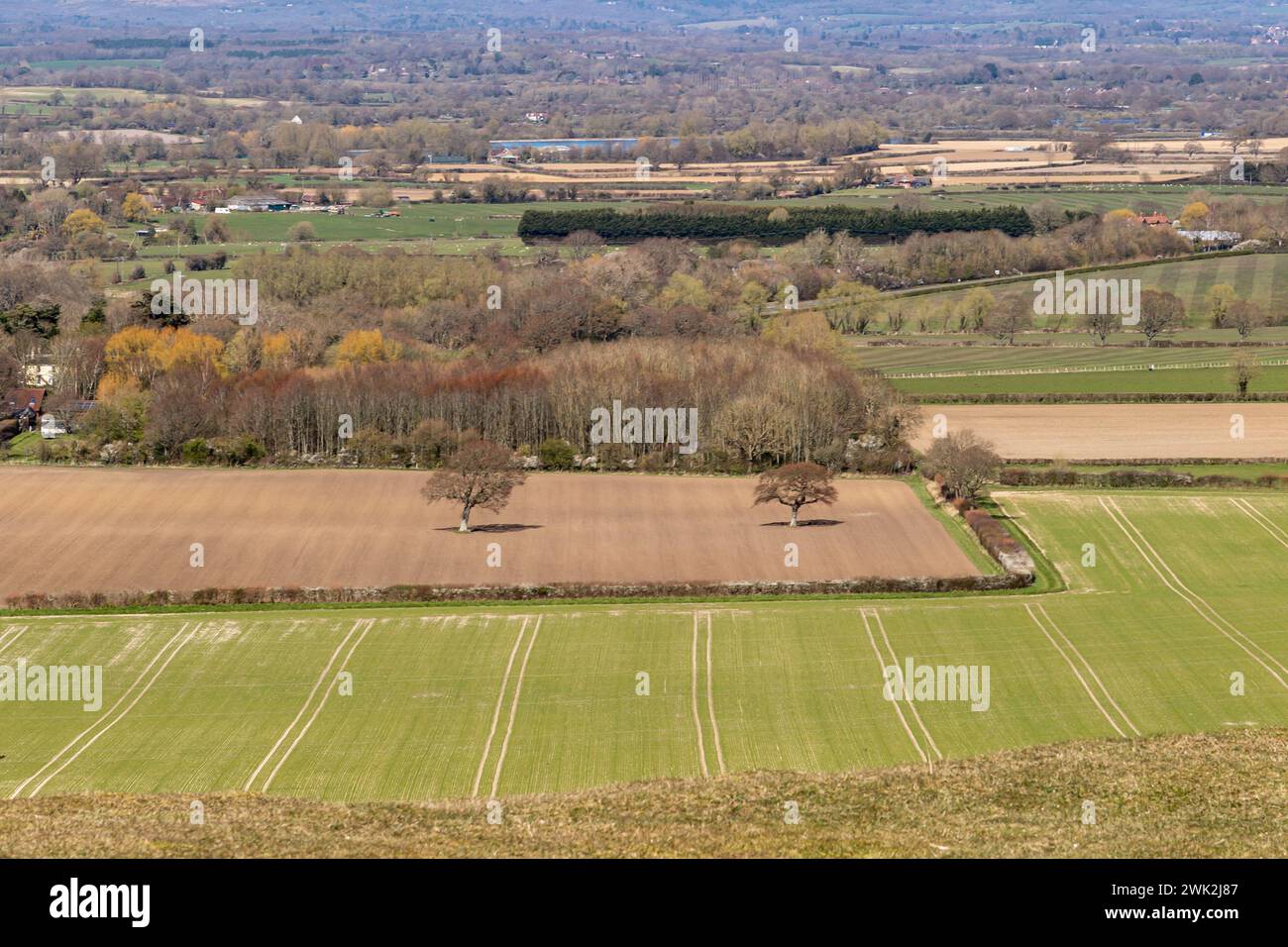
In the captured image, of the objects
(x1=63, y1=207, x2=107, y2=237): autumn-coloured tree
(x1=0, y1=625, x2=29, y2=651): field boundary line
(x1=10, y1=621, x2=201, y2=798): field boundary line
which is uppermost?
(x1=63, y1=207, x2=107, y2=237): autumn-coloured tree

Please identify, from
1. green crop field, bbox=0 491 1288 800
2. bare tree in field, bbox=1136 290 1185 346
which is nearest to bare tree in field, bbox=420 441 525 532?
green crop field, bbox=0 491 1288 800

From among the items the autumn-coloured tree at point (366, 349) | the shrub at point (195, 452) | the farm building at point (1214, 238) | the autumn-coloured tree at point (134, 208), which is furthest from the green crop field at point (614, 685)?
the autumn-coloured tree at point (134, 208)

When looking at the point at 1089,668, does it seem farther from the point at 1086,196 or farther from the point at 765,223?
the point at 1086,196

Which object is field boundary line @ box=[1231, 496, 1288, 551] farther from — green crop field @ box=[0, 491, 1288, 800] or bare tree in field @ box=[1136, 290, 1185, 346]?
bare tree in field @ box=[1136, 290, 1185, 346]

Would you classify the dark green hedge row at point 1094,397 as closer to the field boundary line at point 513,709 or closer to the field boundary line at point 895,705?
the field boundary line at point 895,705

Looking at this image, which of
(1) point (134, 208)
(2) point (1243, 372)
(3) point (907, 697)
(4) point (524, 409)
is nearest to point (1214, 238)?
(2) point (1243, 372)

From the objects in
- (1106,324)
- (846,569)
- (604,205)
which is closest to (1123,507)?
(846,569)
